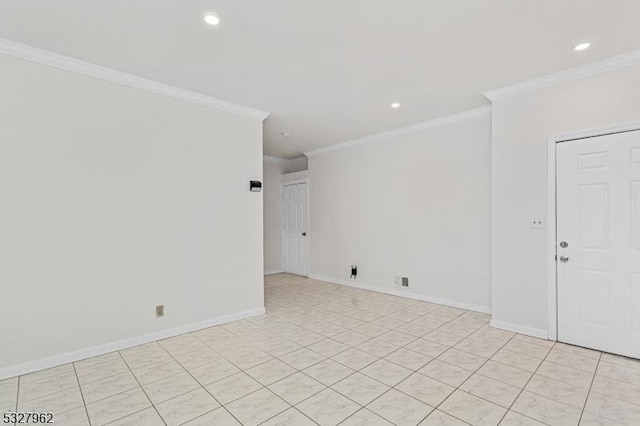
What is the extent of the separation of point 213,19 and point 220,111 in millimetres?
1677

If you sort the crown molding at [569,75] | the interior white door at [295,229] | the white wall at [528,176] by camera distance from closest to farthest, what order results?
1. the crown molding at [569,75]
2. the white wall at [528,176]
3. the interior white door at [295,229]

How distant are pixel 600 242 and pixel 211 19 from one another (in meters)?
3.95

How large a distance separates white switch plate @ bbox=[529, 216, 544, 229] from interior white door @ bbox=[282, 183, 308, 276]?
14.0ft

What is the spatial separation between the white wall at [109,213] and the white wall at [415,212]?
7.66 ft

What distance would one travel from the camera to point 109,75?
9.98 feet

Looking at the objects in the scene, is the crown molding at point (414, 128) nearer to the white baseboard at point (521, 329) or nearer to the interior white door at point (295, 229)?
the interior white door at point (295, 229)

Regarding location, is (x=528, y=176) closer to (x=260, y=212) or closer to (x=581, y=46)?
(x=581, y=46)

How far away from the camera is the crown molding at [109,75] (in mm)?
2619

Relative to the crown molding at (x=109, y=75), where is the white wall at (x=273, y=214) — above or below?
below

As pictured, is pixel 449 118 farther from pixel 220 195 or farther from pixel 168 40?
pixel 168 40

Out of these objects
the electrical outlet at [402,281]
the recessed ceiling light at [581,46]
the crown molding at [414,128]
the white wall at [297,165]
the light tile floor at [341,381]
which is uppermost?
the recessed ceiling light at [581,46]

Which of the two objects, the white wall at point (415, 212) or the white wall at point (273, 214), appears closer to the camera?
the white wall at point (415, 212)

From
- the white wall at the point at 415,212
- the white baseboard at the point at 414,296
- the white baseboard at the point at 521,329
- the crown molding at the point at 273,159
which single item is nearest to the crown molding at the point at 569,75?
the white wall at the point at 415,212

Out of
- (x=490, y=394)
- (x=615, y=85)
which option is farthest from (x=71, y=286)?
(x=615, y=85)
